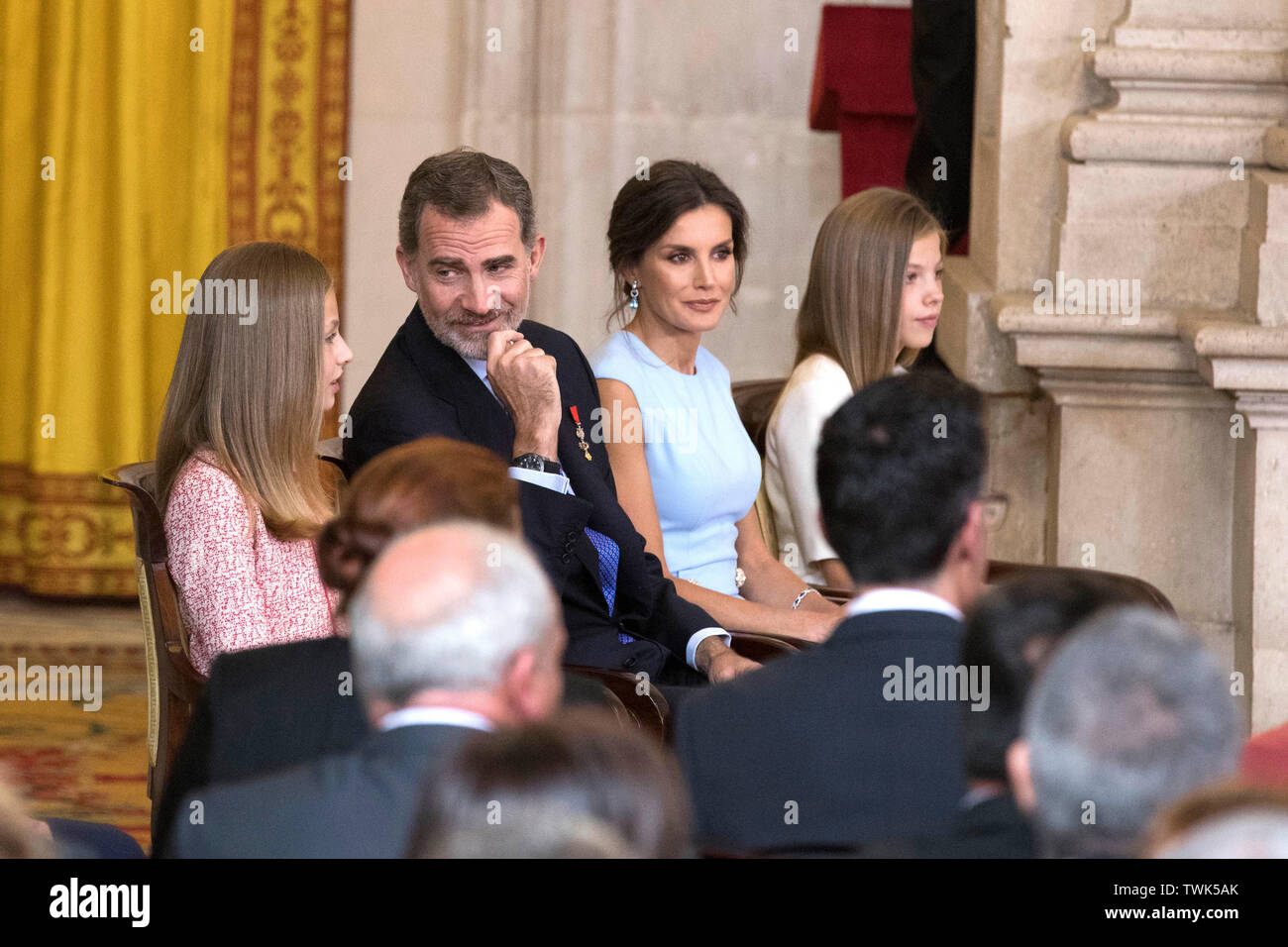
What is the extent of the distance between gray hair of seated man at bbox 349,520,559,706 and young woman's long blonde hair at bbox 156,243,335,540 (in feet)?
3.63

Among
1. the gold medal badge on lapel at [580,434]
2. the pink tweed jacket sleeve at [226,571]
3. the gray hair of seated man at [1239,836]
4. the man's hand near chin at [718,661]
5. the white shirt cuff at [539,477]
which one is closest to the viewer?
the gray hair of seated man at [1239,836]

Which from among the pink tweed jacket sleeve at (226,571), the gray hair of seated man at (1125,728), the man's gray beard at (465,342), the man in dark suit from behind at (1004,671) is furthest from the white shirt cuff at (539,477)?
the gray hair of seated man at (1125,728)

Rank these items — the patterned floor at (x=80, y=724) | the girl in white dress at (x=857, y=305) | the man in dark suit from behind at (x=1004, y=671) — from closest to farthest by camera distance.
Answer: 1. the man in dark suit from behind at (x=1004, y=671)
2. the girl in white dress at (x=857, y=305)
3. the patterned floor at (x=80, y=724)

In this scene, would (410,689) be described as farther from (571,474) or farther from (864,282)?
(864,282)

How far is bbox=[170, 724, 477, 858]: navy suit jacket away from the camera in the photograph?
1.44 meters

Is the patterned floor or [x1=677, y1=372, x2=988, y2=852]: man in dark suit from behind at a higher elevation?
[x1=677, y1=372, x2=988, y2=852]: man in dark suit from behind

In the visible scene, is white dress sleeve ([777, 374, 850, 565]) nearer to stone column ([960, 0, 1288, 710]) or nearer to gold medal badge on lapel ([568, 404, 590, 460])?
gold medal badge on lapel ([568, 404, 590, 460])

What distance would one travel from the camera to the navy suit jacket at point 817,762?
5.40ft

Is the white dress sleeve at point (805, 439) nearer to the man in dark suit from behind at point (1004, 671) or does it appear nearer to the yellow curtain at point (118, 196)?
the man in dark suit from behind at point (1004, 671)

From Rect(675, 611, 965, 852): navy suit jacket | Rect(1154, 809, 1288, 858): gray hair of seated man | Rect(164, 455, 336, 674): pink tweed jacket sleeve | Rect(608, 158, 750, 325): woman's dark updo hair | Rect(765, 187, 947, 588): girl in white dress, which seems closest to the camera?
Rect(1154, 809, 1288, 858): gray hair of seated man

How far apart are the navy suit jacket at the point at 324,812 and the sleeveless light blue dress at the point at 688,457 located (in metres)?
1.61

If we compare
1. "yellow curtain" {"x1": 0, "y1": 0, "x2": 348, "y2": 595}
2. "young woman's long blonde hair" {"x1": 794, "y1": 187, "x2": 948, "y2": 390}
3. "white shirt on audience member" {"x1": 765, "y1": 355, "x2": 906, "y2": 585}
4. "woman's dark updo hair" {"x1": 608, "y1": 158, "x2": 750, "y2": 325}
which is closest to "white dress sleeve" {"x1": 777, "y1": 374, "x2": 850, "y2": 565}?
"white shirt on audience member" {"x1": 765, "y1": 355, "x2": 906, "y2": 585}

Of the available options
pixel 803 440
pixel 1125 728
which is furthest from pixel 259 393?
pixel 1125 728

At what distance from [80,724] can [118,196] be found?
1.81 metres
